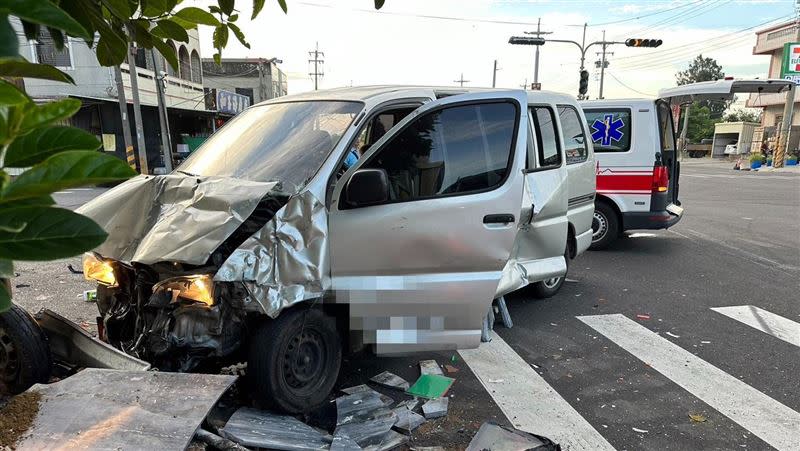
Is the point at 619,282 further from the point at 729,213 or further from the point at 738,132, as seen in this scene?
the point at 738,132

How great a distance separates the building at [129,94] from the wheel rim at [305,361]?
1669cm

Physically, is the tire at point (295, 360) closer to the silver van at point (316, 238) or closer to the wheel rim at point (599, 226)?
the silver van at point (316, 238)

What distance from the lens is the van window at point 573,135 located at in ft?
18.5

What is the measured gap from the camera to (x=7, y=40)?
70 centimetres

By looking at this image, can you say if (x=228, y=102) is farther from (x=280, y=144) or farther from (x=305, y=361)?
(x=305, y=361)

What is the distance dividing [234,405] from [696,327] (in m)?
4.45

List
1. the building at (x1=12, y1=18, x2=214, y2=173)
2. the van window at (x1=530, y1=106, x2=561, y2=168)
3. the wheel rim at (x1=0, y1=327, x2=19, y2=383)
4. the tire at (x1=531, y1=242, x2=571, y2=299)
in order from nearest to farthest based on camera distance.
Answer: the wheel rim at (x1=0, y1=327, x2=19, y2=383) < the van window at (x1=530, y1=106, x2=561, y2=168) < the tire at (x1=531, y1=242, x2=571, y2=299) < the building at (x1=12, y1=18, x2=214, y2=173)

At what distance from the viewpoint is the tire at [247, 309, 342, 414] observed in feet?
9.80

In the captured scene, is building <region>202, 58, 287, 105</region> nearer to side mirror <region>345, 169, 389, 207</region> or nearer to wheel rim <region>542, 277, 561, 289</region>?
wheel rim <region>542, 277, 561, 289</region>

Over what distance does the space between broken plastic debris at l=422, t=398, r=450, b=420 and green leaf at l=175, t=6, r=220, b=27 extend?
2751 millimetres

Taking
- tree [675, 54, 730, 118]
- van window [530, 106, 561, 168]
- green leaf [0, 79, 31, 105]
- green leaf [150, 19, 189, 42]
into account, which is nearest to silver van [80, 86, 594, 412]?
van window [530, 106, 561, 168]

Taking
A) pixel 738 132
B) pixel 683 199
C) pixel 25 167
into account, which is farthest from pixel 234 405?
pixel 738 132

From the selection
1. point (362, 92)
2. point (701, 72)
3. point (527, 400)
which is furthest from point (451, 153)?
point (701, 72)

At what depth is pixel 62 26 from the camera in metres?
0.76
